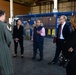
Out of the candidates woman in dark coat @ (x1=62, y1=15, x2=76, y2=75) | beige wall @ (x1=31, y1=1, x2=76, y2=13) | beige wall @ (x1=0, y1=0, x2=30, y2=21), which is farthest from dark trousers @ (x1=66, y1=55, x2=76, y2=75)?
beige wall @ (x1=31, y1=1, x2=76, y2=13)

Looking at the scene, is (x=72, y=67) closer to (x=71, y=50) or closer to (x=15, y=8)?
(x=71, y=50)

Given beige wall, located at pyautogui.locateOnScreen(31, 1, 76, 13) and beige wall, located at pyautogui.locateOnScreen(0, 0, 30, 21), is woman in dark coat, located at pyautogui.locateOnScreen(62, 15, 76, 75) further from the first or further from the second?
beige wall, located at pyautogui.locateOnScreen(31, 1, 76, 13)

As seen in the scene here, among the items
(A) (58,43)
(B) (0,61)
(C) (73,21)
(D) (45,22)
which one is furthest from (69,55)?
(D) (45,22)

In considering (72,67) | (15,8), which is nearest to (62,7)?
(15,8)

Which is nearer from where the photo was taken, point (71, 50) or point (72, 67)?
point (71, 50)

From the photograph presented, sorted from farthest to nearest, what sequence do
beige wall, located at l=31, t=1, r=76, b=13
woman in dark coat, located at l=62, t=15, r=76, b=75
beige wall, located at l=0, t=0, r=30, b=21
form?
beige wall, located at l=31, t=1, r=76, b=13 < beige wall, located at l=0, t=0, r=30, b=21 < woman in dark coat, located at l=62, t=15, r=76, b=75

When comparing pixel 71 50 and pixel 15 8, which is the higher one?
pixel 15 8

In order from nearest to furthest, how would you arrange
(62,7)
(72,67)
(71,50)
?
(71,50) → (72,67) → (62,7)

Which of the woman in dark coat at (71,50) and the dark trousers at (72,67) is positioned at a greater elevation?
the woman in dark coat at (71,50)

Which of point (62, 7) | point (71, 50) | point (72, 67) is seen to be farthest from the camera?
point (62, 7)

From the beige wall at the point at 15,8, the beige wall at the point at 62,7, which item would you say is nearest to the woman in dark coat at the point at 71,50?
the beige wall at the point at 15,8

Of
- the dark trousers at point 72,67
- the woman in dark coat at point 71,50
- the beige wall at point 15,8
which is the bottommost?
the dark trousers at point 72,67

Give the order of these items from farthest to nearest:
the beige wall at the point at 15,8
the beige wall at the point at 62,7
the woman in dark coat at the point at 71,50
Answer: the beige wall at the point at 62,7
the beige wall at the point at 15,8
the woman in dark coat at the point at 71,50

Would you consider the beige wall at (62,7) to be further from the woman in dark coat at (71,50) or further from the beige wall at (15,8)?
the woman in dark coat at (71,50)
